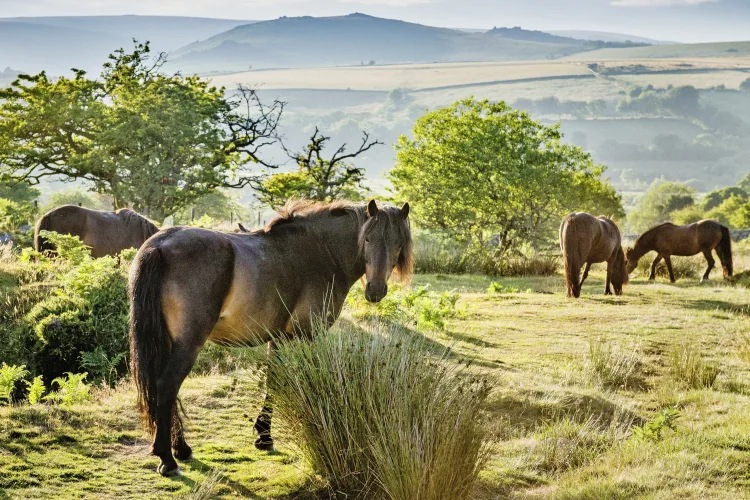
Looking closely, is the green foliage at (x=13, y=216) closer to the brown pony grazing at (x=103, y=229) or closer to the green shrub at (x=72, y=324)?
the brown pony grazing at (x=103, y=229)

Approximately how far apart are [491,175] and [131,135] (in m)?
12.4

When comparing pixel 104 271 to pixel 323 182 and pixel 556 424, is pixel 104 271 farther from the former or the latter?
pixel 323 182

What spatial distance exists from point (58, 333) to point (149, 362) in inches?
203

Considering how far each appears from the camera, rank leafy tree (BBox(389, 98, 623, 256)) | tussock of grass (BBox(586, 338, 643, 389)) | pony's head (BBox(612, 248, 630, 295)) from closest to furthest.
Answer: tussock of grass (BBox(586, 338, 643, 389)), pony's head (BBox(612, 248, 630, 295)), leafy tree (BBox(389, 98, 623, 256))

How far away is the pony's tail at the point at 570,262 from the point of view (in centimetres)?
1397

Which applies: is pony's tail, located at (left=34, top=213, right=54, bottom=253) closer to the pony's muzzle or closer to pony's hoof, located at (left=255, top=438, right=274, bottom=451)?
pony's hoof, located at (left=255, top=438, right=274, bottom=451)

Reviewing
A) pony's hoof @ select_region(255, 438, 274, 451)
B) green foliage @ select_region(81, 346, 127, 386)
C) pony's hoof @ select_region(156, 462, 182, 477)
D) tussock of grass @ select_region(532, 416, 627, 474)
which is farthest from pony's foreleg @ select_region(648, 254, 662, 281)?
pony's hoof @ select_region(156, 462, 182, 477)

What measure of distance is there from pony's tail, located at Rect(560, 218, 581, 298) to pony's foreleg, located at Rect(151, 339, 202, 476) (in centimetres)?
1067

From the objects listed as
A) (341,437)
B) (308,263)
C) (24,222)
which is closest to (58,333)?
(308,263)

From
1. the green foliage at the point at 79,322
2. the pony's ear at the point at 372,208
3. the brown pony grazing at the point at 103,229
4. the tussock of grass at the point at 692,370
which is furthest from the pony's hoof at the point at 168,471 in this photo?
the brown pony grazing at the point at 103,229

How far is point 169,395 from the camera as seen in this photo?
445 centimetres

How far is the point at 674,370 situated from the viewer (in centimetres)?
812

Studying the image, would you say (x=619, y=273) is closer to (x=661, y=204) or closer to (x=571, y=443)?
(x=571, y=443)

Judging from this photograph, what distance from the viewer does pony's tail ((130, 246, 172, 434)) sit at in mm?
4348
